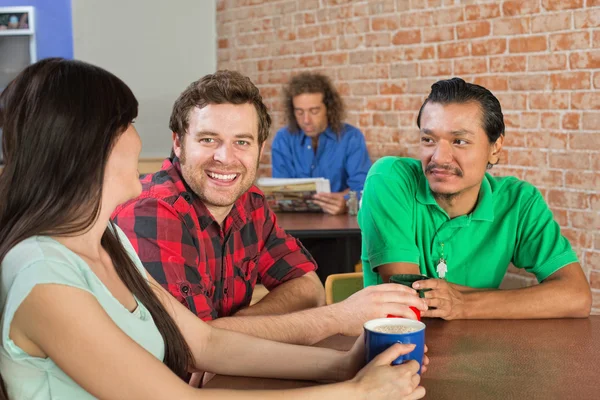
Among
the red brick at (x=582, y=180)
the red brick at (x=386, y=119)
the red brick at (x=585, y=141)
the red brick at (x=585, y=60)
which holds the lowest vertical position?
the red brick at (x=582, y=180)

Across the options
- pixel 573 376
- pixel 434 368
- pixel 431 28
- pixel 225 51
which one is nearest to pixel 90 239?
pixel 434 368

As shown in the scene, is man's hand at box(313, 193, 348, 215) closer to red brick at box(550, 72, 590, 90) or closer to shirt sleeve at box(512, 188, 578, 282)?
red brick at box(550, 72, 590, 90)

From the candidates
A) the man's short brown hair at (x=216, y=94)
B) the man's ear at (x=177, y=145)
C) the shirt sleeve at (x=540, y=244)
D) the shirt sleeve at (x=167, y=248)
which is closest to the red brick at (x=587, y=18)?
the shirt sleeve at (x=540, y=244)

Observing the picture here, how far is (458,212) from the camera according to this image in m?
2.23

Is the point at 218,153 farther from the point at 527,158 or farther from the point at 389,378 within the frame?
the point at 527,158

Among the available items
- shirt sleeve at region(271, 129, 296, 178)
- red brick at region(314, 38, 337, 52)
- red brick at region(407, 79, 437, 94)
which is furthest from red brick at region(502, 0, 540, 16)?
shirt sleeve at region(271, 129, 296, 178)

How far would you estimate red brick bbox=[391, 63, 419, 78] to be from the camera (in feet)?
14.9

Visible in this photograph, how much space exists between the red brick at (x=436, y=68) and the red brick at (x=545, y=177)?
2.48 ft

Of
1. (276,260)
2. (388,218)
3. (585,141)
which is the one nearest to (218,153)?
(276,260)

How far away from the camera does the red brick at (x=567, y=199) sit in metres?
3.70

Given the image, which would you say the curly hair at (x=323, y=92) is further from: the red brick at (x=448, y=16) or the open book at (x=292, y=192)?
the open book at (x=292, y=192)

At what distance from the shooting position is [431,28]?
14.4 ft

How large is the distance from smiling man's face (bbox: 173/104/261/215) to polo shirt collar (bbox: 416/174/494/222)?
1.76 ft

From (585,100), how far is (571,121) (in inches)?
4.9
